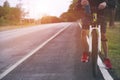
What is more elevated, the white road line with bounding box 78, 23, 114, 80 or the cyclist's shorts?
the cyclist's shorts

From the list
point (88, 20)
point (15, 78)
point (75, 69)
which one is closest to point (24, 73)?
point (15, 78)

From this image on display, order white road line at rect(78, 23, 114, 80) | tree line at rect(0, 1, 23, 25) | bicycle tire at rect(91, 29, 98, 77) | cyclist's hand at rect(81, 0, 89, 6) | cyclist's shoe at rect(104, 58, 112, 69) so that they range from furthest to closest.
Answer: tree line at rect(0, 1, 23, 25) → cyclist's shoe at rect(104, 58, 112, 69) → cyclist's hand at rect(81, 0, 89, 6) → bicycle tire at rect(91, 29, 98, 77) → white road line at rect(78, 23, 114, 80)

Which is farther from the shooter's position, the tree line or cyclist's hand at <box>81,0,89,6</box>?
the tree line

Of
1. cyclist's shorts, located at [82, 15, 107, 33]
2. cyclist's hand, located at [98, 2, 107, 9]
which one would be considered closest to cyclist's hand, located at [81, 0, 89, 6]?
cyclist's hand, located at [98, 2, 107, 9]

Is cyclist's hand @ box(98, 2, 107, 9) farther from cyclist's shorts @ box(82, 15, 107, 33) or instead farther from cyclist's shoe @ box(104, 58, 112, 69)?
cyclist's shoe @ box(104, 58, 112, 69)

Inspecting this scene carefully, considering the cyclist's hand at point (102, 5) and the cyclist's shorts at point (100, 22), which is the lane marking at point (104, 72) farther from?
the cyclist's hand at point (102, 5)

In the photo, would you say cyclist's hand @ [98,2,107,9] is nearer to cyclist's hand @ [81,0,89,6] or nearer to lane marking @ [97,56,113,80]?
cyclist's hand @ [81,0,89,6]

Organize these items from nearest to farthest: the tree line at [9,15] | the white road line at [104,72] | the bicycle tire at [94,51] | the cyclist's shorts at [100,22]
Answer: the white road line at [104,72]
the bicycle tire at [94,51]
the cyclist's shorts at [100,22]
the tree line at [9,15]

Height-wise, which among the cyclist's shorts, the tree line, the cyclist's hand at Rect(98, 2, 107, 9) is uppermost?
the cyclist's hand at Rect(98, 2, 107, 9)

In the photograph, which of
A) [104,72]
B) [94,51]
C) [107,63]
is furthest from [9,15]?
[94,51]

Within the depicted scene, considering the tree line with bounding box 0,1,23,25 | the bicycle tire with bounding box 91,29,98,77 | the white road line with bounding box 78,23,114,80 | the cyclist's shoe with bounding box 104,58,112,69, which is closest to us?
the white road line with bounding box 78,23,114,80

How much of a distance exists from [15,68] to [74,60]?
77.2 inches

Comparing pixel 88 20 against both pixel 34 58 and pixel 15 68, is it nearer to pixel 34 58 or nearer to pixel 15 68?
pixel 15 68

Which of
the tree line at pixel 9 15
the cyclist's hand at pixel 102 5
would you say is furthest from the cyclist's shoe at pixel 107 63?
the tree line at pixel 9 15
